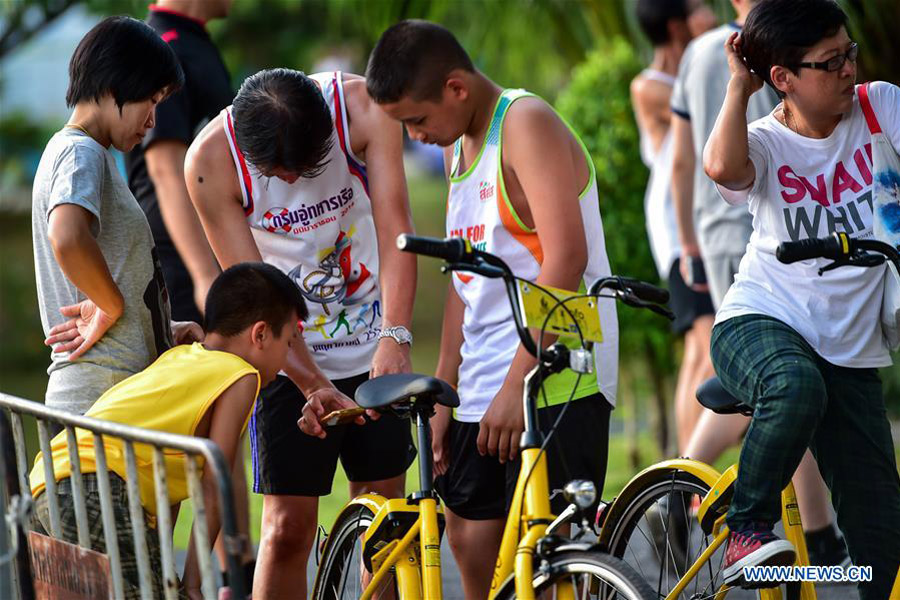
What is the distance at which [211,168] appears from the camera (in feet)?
13.0

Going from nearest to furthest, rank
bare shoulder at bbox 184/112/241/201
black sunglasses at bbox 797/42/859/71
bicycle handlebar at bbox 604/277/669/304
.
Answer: bicycle handlebar at bbox 604/277/669/304
black sunglasses at bbox 797/42/859/71
bare shoulder at bbox 184/112/241/201

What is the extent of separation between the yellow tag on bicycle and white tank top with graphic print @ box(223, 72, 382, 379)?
104 centimetres

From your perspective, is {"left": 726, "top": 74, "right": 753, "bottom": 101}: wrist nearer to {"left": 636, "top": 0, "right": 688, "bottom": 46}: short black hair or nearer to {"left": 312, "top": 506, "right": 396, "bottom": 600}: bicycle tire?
{"left": 312, "top": 506, "right": 396, "bottom": 600}: bicycle tire

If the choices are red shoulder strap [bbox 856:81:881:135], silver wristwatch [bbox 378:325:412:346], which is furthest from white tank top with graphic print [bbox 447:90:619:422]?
red shoulder strap [bbox 856:81:881:135]

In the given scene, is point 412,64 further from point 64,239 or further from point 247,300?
point 64,239

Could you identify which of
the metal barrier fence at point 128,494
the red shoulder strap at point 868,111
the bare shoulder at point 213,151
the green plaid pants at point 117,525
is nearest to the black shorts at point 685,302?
the red shoulder strap at point 868,111

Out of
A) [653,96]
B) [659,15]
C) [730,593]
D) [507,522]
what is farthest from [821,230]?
[659,15]

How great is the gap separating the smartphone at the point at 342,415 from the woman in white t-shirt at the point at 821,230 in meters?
0.95

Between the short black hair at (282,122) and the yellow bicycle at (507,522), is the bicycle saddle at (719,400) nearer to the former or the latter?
the yellow bicycle at (507,522)

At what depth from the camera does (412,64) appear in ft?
11.6

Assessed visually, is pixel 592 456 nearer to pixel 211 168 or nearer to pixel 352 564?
pixel 352 564

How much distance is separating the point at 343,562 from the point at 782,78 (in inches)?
72.1

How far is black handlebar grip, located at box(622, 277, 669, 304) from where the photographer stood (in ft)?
10.4

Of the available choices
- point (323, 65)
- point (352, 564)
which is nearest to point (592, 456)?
point (352, 564)
